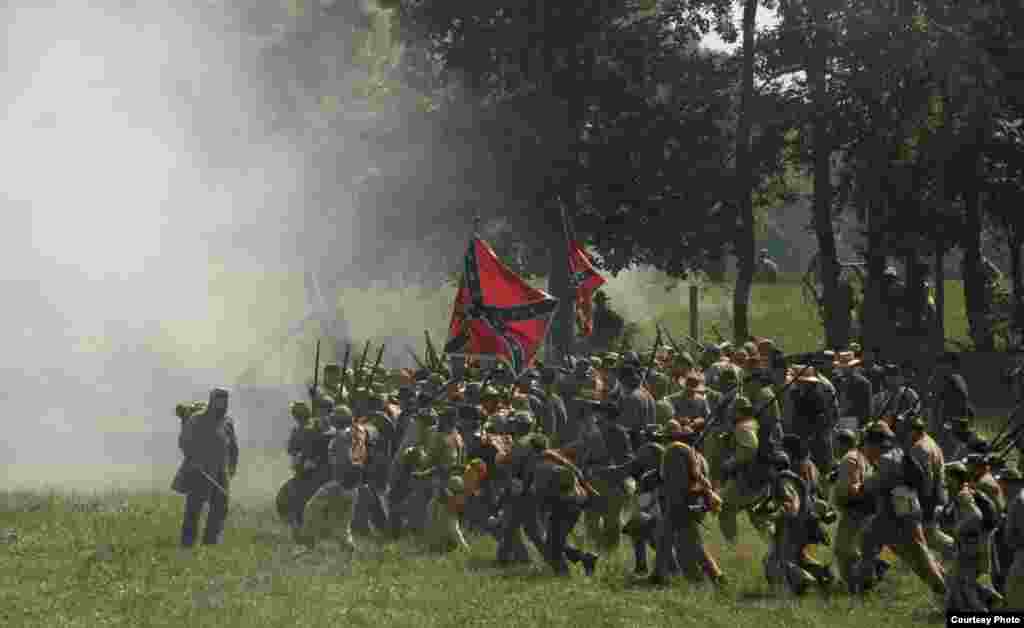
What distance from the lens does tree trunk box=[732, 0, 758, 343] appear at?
4200 cm

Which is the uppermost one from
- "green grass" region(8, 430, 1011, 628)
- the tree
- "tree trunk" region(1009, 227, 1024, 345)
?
the tree

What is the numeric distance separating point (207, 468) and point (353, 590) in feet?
14.7

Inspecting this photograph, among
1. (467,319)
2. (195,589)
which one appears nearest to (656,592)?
(195,589)

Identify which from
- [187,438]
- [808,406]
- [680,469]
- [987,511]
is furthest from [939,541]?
[187,438]

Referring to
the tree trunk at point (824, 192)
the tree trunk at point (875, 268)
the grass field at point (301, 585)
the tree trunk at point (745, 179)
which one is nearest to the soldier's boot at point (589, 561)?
the grass field at point (301, 585)

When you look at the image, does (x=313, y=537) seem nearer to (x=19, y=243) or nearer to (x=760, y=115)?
(x=760, y=115)

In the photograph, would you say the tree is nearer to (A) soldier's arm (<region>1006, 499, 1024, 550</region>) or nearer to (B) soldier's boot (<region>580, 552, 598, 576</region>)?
→ (B) soldier's boot (<region>580, 552, 598, 576</region>)

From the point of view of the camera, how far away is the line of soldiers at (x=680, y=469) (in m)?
18.5

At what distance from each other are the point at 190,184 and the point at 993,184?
2066cm

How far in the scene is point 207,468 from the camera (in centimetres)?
2367

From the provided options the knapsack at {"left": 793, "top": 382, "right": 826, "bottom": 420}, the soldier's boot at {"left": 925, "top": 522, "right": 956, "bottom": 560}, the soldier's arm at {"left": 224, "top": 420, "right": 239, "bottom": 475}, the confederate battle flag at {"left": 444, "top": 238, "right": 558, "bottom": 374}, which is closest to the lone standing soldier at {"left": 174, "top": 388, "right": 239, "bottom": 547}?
the soldier's arm at {"left": 224, "top": 420, "right": 239, "bottom": 475}

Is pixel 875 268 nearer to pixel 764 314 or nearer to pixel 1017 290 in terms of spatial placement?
pixel 1017 290

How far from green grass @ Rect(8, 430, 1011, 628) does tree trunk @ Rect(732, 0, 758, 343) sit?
1858 cm

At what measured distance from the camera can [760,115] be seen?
42719mm
